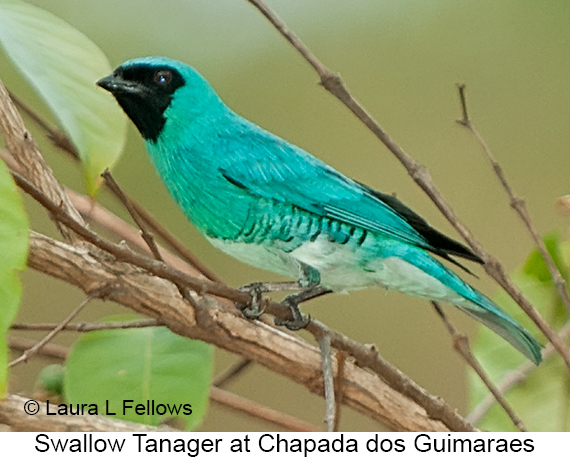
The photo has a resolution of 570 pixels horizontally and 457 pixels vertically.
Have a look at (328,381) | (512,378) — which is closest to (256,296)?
(328,381)

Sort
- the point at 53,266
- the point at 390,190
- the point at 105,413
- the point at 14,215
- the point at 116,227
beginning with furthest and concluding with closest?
the point at 390,190 → the point at 116,227 → the point at 105,413 → the point at 53,266 → the point at 14,215

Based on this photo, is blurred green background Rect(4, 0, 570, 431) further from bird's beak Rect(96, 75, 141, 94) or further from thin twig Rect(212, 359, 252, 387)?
bird's beak Rect(96, 75, 141, 94)

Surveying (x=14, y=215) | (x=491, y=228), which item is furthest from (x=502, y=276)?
(x=14, y=215)

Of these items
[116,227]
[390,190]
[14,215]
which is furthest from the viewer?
[390,190]

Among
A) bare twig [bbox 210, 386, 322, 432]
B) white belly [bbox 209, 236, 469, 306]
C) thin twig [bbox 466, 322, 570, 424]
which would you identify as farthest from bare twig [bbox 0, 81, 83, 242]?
thin twig [bbox 466, 322, 570, 424]

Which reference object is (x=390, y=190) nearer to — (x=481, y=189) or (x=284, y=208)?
(x=481, y=189)

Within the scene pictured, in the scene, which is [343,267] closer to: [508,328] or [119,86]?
[508,328]
